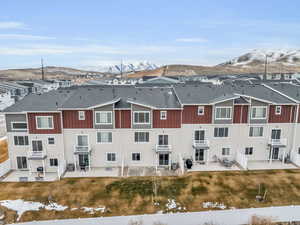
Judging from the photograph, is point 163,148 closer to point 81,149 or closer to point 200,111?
point 200,111

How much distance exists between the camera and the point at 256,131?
83.7 feet

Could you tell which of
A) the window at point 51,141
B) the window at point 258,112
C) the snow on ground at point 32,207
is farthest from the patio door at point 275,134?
the window at point 51,141

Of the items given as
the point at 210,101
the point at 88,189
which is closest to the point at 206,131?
the point at 210,101

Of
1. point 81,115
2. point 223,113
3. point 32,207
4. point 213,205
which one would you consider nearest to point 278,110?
point 223,113

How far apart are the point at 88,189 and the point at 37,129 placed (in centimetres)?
883

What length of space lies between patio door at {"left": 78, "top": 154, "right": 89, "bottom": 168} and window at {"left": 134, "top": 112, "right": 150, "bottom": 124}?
6805 mm

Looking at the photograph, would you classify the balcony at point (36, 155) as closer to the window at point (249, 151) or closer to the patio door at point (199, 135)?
the patio door at point (199, 135)

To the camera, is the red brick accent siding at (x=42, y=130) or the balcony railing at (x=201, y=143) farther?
the balcony railing at (x=201, y=143)

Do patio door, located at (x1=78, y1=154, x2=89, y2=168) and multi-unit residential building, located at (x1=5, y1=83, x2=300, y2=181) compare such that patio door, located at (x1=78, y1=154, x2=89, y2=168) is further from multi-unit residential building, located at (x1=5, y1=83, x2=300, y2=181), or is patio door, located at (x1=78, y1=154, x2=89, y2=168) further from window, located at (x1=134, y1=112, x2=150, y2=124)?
window, located at (x1=134, y1=112, x2=150, y2=124)

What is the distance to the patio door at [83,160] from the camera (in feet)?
81.6

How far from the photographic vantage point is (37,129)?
23859mm

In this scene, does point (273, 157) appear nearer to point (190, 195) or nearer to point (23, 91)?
point (190, 195)

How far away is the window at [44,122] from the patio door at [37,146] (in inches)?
66.4

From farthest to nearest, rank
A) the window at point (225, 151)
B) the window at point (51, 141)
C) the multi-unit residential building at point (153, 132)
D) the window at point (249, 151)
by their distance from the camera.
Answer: the window at point (249, 151) < the window at point (225, 151) < the window at point (51, 141) < the multi-unit residential building at point (153, 132)
